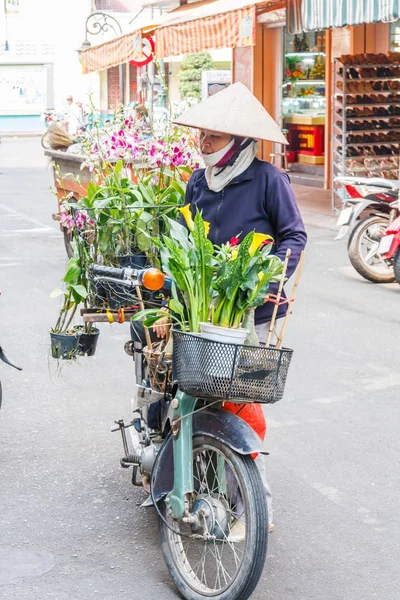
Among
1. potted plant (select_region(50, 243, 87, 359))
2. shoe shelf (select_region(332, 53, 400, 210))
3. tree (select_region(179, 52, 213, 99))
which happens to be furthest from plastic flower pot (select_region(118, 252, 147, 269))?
tree (select_region(179, 52, 213, 99))

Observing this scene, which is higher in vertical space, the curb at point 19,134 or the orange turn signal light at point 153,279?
the curb at point 19,134

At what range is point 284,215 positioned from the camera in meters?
3.89

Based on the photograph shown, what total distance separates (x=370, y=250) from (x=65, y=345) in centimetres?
602

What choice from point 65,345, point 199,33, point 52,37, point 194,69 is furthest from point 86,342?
point 52,37

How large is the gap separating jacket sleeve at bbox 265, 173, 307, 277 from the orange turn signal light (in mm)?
560

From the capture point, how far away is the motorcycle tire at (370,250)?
980 centimetres

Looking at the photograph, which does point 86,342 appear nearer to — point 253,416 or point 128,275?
point 128,275

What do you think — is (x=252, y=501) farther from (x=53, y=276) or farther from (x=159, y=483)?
(x=53, y=276)

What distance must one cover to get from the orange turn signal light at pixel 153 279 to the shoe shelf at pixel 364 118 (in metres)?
10.4

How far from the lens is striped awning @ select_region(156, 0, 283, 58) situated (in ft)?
44.3

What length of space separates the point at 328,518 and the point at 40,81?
42.5 m

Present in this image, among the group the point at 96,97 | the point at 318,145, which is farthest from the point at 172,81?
the point at 318,145

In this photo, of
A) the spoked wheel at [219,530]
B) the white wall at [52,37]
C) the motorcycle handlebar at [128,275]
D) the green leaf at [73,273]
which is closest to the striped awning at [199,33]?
the green leaf at [73,273]

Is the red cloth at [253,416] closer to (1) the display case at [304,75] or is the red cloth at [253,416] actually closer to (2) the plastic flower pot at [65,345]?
(2) the plastic flower pot at [65,345]
